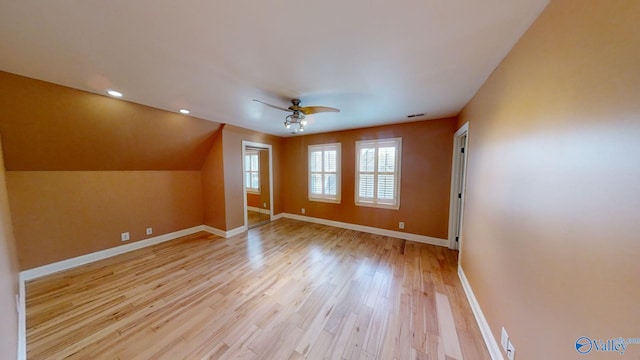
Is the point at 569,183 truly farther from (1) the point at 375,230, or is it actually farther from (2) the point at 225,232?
(2) the point at 225,232

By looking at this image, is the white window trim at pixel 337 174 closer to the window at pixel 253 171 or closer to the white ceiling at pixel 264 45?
the window at pixel 253 171

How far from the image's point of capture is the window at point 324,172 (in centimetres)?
452

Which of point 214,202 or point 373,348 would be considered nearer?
point 373,348

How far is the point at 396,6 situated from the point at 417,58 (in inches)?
24.6

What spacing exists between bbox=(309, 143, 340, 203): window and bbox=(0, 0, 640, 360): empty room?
90cm

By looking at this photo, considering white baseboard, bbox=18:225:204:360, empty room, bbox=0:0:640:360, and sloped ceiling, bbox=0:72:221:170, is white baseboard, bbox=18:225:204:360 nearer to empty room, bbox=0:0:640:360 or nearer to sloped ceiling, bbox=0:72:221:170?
empty room, bbox=0:0:640:360

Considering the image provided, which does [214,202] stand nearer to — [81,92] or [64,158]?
[64,158]

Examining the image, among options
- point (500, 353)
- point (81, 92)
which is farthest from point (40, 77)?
point (500, 353)

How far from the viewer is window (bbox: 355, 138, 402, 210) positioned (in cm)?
383

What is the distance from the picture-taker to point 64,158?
2.59m

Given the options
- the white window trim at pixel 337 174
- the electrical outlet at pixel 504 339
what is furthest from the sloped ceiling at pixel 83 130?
the electrical outlet at pixel 504 339

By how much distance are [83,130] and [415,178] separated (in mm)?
5176

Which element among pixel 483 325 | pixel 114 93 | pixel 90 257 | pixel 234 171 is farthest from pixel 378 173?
pixel 90 257

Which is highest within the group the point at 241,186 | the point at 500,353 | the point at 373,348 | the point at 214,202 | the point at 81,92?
the point at 81,92
